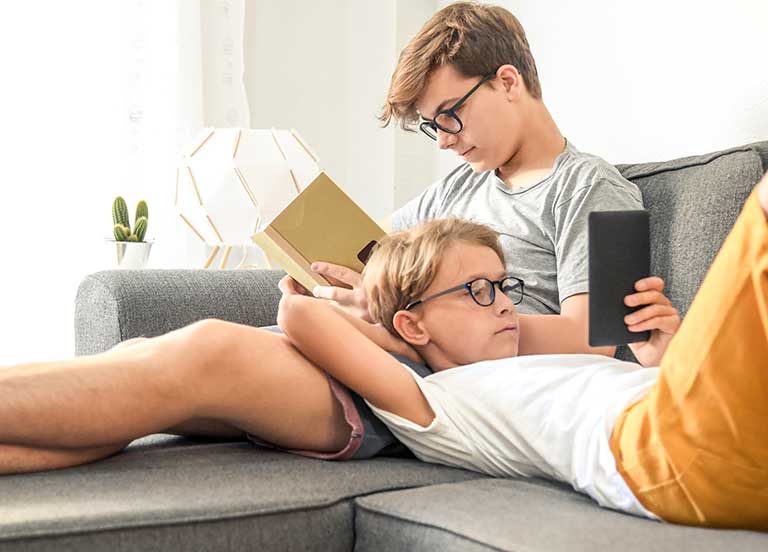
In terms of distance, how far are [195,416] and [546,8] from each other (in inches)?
73.5

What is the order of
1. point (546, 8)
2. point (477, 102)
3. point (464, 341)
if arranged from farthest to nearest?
1. point (546, 8)
2. point (477, 102)
3. point (464, 341)

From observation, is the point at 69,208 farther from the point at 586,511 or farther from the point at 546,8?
the point at 586,511

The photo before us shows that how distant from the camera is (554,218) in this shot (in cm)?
188

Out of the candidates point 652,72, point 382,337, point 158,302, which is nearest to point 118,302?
point 158,302

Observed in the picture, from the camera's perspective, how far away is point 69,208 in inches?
116

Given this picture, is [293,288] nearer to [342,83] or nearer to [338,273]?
[338,273]

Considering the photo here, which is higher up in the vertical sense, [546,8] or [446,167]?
[546,8]

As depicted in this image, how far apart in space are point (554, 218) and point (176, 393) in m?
0.87

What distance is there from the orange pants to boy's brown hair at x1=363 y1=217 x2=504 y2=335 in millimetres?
A: 494

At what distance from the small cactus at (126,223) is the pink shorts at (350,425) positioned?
53.8 inches

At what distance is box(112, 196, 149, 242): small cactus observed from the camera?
2.62 m

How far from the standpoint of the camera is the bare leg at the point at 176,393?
1.23 m

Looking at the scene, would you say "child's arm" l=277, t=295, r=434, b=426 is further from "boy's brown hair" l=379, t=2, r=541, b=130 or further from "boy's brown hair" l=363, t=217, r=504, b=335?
"boy's brown hair" l=379, t=2, r=541, b=130

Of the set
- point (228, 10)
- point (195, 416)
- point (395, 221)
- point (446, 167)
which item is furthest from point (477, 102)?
point (228, 10)
